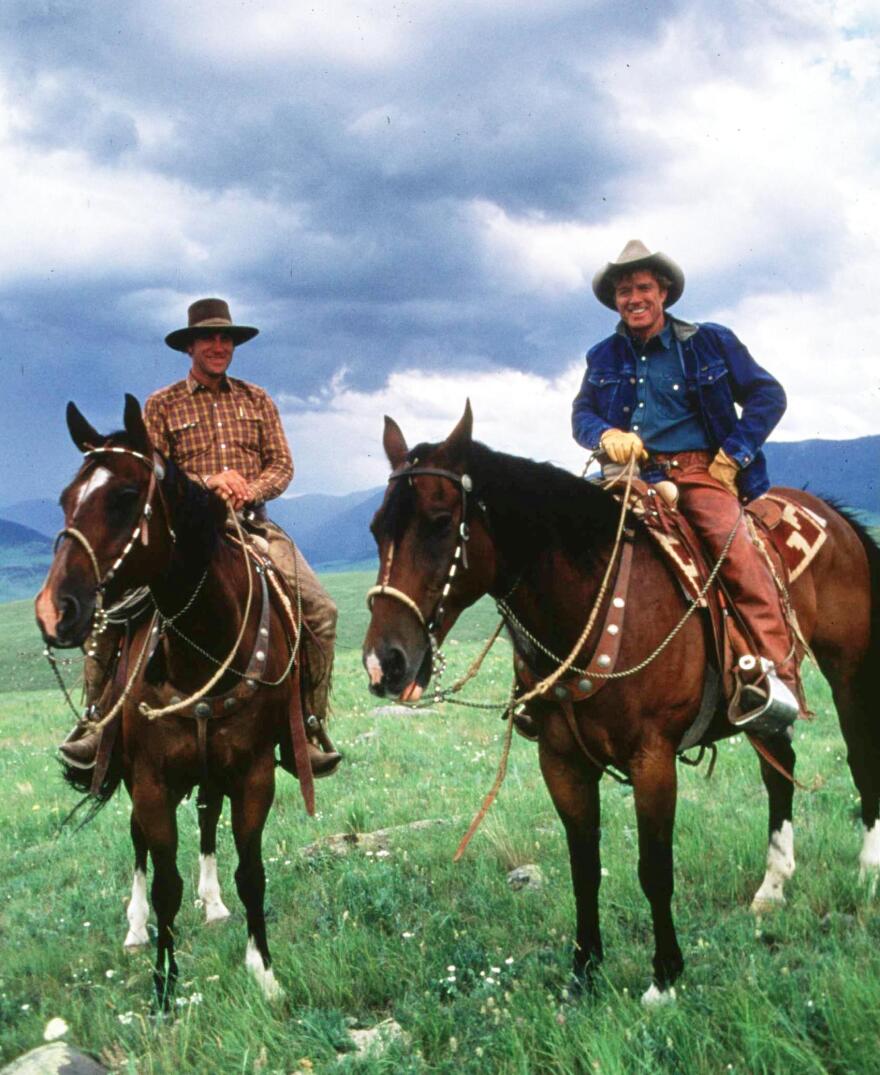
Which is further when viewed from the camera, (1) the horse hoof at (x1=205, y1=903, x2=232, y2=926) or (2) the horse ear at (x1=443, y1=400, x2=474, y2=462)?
(1) the horse hoof at (x1=205, y1=903, x2=232, y2=926)

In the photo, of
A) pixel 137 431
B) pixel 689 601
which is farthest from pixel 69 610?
pixel 689 601

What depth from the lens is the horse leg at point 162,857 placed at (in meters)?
5.36

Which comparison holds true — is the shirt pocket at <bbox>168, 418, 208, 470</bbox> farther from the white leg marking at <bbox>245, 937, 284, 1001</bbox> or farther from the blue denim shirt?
the white leg marking at <bbox>245, 937, 284, 1001</bbox>

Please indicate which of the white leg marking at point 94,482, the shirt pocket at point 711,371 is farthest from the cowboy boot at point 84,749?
A: the shirt pocket at point 711,371

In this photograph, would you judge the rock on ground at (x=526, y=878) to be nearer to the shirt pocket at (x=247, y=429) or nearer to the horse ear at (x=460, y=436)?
the horse ear at (x=460, y=436)

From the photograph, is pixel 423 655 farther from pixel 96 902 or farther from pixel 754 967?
pixel 96 902

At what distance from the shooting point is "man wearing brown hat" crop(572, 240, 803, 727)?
576 centimetres

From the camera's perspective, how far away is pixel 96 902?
7270 millimetres

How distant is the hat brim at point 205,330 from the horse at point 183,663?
1.80 metres

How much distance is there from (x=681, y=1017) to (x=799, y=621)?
3.03 m

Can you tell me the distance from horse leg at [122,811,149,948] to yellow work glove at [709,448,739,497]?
472 cm

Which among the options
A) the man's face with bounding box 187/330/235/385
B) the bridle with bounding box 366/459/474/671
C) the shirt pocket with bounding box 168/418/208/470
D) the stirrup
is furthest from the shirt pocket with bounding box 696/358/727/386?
the shirt pocket with bounding box 168/418/208/470

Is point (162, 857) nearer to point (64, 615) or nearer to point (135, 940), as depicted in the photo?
point (135, 940)

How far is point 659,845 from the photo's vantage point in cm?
456
